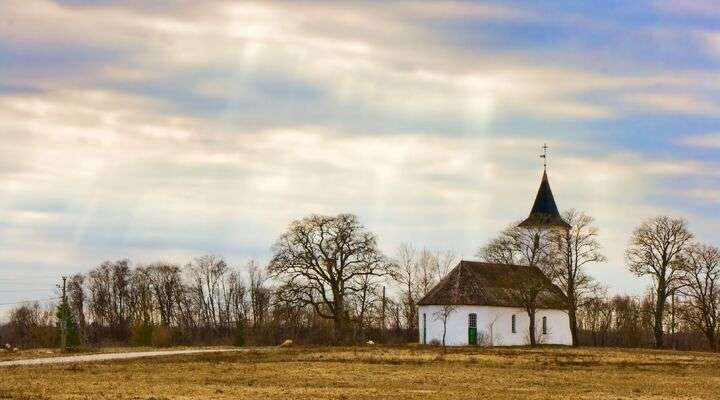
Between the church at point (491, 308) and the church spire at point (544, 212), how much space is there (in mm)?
6093

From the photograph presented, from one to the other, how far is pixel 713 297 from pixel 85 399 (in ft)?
244

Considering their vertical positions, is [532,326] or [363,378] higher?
[532,326]

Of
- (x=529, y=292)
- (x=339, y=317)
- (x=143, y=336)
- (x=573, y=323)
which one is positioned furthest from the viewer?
(x=143, y=336)

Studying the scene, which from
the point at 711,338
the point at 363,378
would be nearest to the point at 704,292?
the point at 711,338

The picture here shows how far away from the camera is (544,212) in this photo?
350 ft

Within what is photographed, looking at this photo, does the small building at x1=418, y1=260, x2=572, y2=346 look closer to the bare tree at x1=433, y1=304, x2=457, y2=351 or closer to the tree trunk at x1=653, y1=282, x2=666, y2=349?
the bare tree at x1=433, y1=304, x2=457, y2=351

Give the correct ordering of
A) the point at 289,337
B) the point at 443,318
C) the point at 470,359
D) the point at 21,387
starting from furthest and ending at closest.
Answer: the point at 289,337
the point at 443,318
the point at 470,359
the point at 21,387

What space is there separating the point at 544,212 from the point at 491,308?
1724 cm

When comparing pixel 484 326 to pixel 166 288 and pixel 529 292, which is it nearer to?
pixel 529 292

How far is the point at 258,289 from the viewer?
133 m

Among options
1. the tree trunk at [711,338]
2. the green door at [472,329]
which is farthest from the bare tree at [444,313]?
the tree trunk at [711,338]

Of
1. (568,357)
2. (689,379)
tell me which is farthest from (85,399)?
(568,357)

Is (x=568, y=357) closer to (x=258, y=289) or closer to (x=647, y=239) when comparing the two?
(x=647, y=239)

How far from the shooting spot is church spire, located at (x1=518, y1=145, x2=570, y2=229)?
10275 cm
